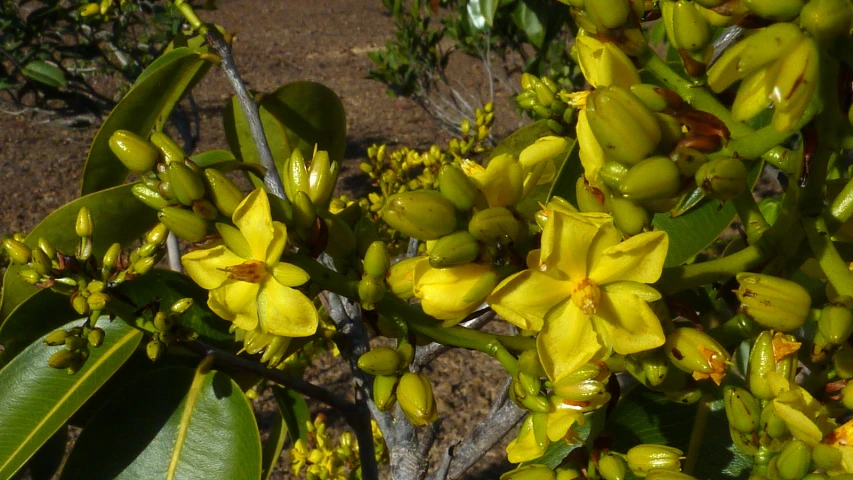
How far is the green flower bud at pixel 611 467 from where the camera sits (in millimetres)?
932

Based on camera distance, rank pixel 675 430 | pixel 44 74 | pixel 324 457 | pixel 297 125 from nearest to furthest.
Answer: pixel 675 430
pixel 297 125
pixel 324 457
pixel 44 74

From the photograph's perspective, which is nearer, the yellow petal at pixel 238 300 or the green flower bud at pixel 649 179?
the green flower bud at pixel 649 179

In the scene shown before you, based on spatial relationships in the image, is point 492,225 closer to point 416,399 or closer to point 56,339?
point 416,399

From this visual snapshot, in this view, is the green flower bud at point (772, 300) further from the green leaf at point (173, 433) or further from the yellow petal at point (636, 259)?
the green leaf at point (173, 433)

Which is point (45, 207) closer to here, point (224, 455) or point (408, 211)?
point (224, 455)

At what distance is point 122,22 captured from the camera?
186 inches

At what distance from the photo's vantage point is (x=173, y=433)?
1.37 meters

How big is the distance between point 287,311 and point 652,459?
20.8 inches

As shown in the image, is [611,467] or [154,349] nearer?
[611,467]

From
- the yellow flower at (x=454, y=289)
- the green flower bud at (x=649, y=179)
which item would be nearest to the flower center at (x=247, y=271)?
the yellow flower at (x=454, y=289)

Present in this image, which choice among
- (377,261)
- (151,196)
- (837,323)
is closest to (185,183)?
(151,196)

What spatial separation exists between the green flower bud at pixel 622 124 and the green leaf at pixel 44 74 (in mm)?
3901

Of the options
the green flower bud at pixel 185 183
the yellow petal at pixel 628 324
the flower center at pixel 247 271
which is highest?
the green flower bud at pixel 185 183

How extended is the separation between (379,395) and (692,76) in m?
0.62
